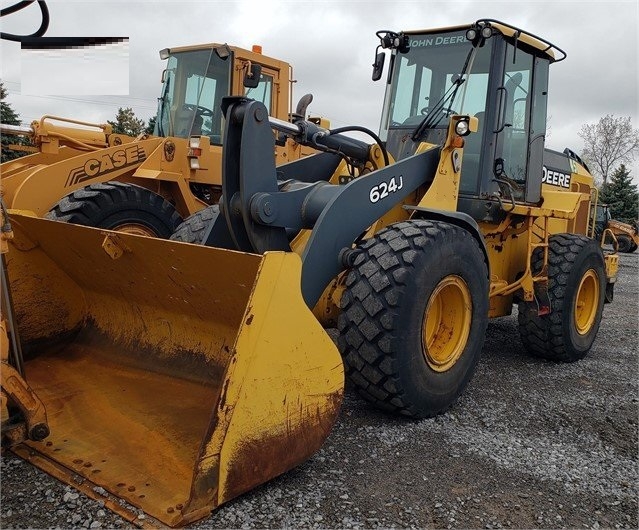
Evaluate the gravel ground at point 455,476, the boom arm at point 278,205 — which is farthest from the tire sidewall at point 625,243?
the boom arm at point 278,205

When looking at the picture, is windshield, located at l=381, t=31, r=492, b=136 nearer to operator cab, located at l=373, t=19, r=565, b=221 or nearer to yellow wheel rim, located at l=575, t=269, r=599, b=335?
operator cab, located at l=373, t=19, r=565, b=221

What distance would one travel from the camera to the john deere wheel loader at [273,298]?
2.46 meters

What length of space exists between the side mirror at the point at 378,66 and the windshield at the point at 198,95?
2890 mm

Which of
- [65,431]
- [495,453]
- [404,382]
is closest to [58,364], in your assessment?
[65,431]

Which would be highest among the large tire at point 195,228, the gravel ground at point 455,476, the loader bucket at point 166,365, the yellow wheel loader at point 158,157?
the yellow wheel loader at point 158,157

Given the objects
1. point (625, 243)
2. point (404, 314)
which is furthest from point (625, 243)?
point (404, 314)

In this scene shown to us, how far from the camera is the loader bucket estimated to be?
236cm

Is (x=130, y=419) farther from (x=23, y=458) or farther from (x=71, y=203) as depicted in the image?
(x=71, y=203)

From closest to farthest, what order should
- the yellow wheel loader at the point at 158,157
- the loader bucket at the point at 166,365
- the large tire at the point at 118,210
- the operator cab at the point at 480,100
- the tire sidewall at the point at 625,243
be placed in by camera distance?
the loader bucket at the point at 166,365
the operator cab at the point at 480,100
the large tire at the point at 118,210
the yellow wheel loader at the point at 158,157
the tire sidewall at the point at 625,243

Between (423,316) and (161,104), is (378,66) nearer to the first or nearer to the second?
(423,316)

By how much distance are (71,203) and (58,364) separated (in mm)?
2251

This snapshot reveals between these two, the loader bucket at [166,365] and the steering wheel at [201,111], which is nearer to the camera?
the loader bucket at [166,365]

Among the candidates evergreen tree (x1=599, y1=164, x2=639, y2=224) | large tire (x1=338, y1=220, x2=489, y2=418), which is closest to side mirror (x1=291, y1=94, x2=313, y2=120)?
large tire (x1=338, y1=220, x2=489, y2=418)

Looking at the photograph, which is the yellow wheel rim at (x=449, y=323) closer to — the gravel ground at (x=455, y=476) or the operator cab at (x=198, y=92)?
the gravel ground at (x=455, y=476)
